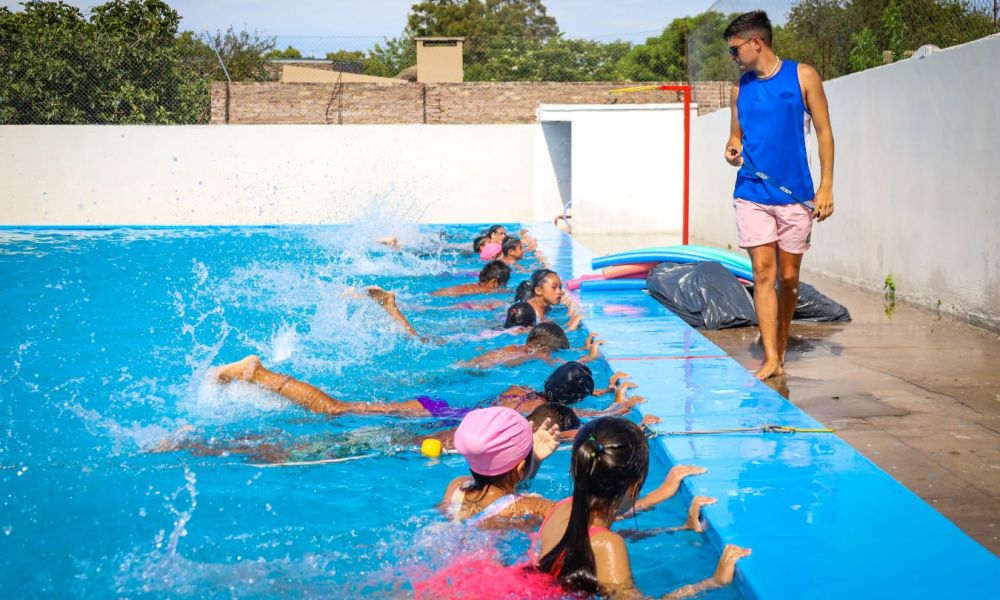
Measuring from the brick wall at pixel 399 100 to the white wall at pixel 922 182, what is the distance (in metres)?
12.9

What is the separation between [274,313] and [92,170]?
11.9 m

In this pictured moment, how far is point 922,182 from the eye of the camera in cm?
839

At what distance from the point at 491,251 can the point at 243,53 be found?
18.9 meters

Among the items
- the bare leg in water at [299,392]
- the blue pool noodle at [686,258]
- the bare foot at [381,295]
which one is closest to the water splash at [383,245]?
the blue pool noodle at [686,258]

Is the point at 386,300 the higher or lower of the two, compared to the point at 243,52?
lower

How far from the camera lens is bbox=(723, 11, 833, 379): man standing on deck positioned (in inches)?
229

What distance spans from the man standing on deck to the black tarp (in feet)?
6.43

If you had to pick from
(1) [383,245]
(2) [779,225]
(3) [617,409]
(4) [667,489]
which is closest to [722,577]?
(4) [667,489]

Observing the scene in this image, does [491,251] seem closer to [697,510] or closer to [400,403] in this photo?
[400,403]

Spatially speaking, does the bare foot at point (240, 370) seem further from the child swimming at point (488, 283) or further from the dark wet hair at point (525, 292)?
the child swimming at point (488, 283)

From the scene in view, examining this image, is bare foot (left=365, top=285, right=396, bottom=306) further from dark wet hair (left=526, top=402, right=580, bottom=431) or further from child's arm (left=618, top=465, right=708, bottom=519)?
child's arm (left=618, top=465, right=708, bottom=519)

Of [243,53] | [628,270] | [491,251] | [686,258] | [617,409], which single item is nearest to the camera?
[617,409]

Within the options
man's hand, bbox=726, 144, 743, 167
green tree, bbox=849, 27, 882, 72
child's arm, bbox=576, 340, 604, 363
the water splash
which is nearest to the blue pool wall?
child's arm, bbox=576, 340, 604, 363

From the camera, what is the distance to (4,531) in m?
4.36
